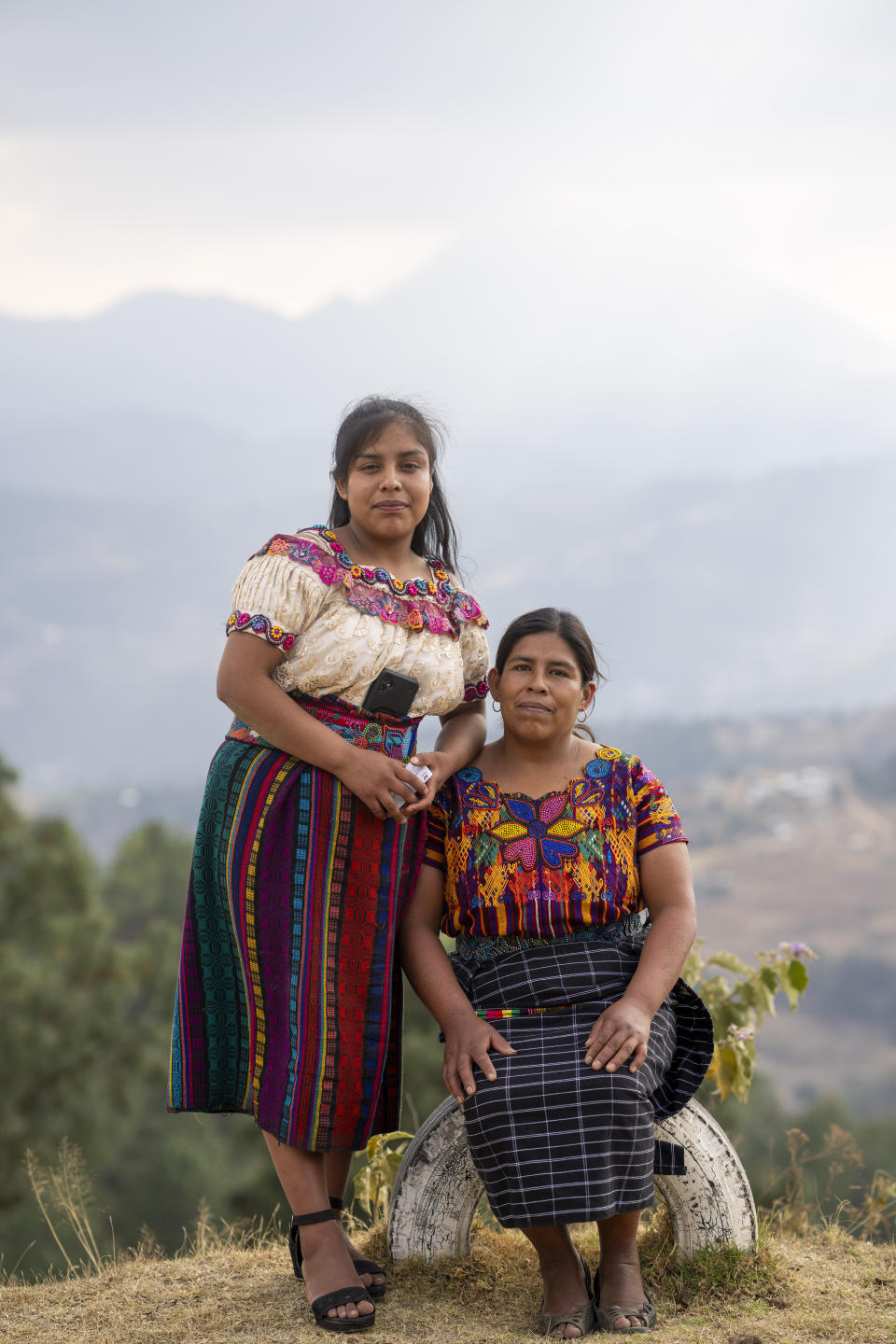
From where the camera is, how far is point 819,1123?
1129 inches

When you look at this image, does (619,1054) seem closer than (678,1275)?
Yes

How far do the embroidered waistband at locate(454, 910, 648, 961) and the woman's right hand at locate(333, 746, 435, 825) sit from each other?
44cm

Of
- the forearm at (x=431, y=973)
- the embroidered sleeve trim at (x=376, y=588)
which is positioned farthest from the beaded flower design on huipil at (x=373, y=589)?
the forearm at (x=431, y=973)

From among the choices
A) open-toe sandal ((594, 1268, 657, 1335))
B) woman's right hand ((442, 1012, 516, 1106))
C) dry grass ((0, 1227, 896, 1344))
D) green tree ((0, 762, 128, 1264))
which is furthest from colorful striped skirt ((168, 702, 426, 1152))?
green tree ((0, 762, 128, 1264))

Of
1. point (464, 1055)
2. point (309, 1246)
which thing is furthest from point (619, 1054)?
point (309, 1246)

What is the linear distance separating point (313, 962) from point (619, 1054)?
2.58ft

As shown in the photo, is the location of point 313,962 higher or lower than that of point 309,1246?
higher

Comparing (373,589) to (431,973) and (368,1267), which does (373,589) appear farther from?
(368,1267)

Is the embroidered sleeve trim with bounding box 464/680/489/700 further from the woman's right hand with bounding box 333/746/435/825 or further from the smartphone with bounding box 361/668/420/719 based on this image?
the woman's right hand with bounding box 333/746/435/825

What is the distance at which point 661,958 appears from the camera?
3.08m

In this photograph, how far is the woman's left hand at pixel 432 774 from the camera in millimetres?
3076

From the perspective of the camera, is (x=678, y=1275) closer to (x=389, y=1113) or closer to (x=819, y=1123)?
(x=389, y=1113)

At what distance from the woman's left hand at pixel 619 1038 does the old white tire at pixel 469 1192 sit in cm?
47

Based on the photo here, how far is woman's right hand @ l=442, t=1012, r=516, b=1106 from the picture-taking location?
296 centimetres
